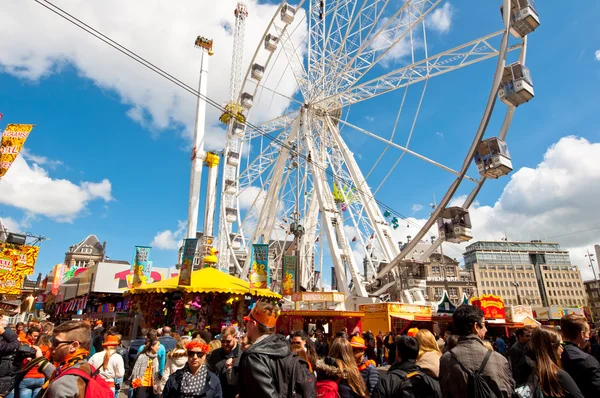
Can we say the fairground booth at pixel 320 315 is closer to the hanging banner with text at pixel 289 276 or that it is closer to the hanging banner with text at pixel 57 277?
the hanging banner with text at pixel 289 276

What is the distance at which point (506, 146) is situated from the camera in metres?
14.1

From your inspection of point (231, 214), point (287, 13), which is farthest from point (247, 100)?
point (231, 214)

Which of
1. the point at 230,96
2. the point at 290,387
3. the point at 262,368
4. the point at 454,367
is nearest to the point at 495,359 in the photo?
the point at 454,367

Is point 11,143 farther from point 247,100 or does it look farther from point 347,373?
point 347,373

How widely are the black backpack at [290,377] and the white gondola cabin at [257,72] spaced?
24.4 metres

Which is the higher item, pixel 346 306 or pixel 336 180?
pixel 336 180

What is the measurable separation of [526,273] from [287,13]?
3716 inches

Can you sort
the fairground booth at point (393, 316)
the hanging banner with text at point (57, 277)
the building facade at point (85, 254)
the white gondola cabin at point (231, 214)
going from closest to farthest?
the fairground booth at point (393, 316), the white gondola cabin at point (231, 214), the hanging banner with text at point (57, 277), the building facade at point (85, 254)

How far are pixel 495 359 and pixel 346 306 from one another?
1819cm

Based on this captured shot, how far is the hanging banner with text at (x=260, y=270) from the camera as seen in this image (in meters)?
14.6

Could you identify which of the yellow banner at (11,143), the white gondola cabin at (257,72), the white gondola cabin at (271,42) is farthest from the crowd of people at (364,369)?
the white gondola cabin at (257,72)

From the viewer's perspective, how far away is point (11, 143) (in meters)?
17.4

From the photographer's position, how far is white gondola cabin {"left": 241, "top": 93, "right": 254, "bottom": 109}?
27.0 m

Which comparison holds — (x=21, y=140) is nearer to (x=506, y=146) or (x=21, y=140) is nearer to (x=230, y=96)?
(x=506, y=146)
